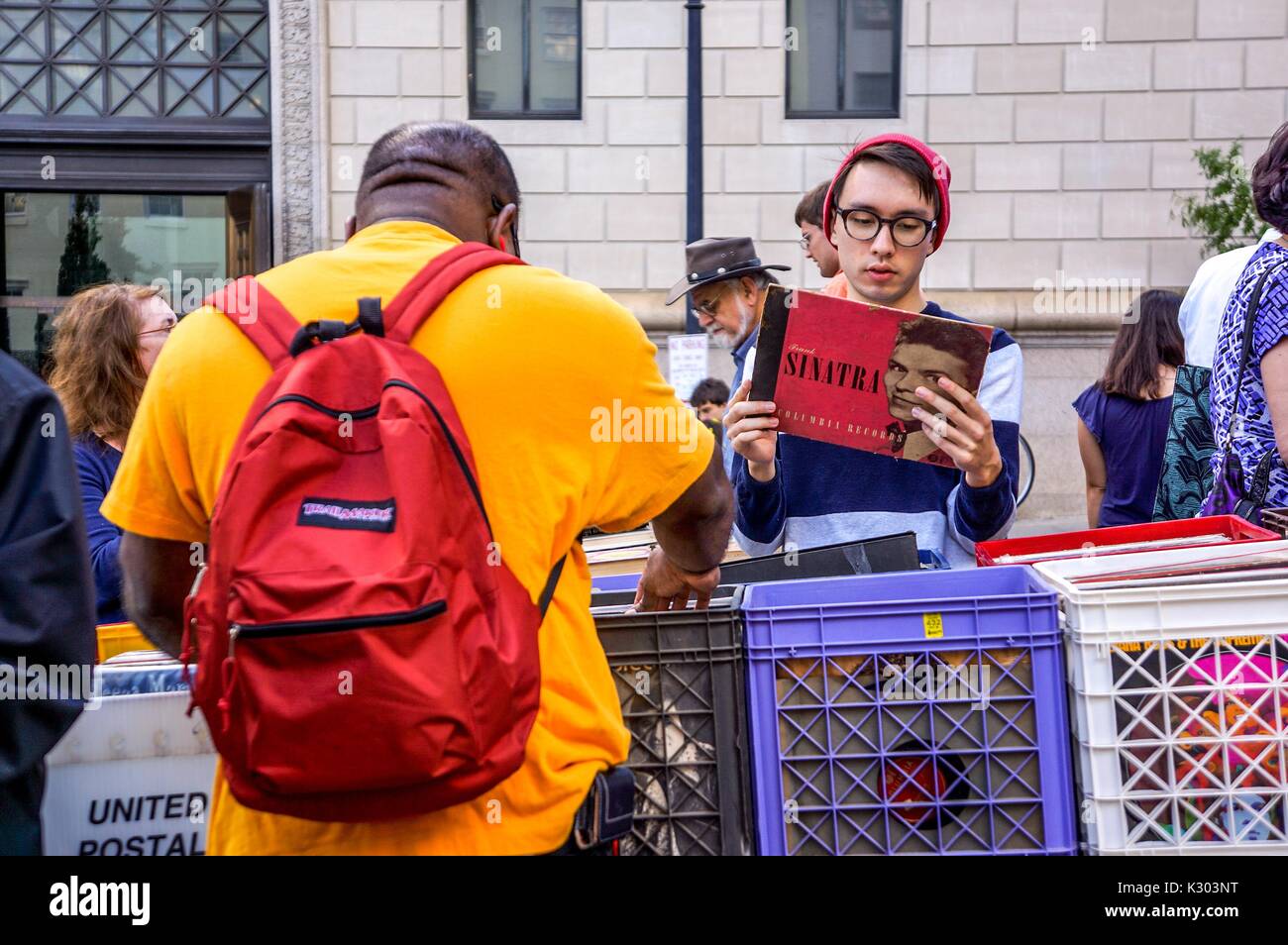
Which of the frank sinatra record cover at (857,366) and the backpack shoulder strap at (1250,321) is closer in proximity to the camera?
the frank sinatra record cover at (857,366)

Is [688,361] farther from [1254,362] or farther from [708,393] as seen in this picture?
[1254,362]

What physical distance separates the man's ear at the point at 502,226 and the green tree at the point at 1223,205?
11333 mm

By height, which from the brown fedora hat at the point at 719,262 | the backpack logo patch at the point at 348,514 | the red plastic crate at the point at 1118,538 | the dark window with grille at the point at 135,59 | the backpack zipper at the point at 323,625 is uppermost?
the dark window with grille at the point at 135,59

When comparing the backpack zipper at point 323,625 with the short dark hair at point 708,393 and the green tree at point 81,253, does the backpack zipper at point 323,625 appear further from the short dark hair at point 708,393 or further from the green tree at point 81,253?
the green tree at point 81,253

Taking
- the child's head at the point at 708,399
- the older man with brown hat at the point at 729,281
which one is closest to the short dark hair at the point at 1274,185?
the older man with brown hat at the point at 729,281

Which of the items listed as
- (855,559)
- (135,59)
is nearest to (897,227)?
(855,559)

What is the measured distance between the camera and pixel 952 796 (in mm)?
2363

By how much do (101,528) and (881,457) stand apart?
2158mm

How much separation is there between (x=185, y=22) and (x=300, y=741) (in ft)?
43.1

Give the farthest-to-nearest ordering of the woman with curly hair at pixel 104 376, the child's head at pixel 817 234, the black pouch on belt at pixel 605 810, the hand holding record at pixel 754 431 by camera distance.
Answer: the child's head at pixel 817 234 < the woman with curly hair at pixel 104 376 < the hand holding record at pixel 754 431 < the black pouch on belt at pixel 605 810

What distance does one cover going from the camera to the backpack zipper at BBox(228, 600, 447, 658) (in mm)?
1675

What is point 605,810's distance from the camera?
207 cm

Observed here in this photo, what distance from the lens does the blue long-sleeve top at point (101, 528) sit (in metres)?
3.57
